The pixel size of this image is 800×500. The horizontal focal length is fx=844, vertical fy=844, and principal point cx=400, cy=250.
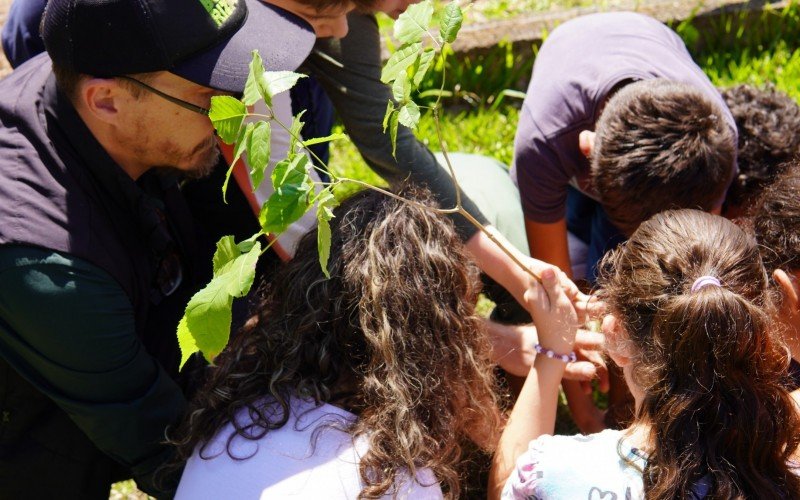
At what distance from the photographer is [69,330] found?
169 cm

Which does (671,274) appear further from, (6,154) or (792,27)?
(792,27)

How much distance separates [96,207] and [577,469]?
3.61 feet

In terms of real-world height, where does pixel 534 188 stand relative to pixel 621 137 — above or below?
below

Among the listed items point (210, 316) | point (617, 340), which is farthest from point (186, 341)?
point (617, 340)

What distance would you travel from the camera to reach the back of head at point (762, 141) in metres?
2.33

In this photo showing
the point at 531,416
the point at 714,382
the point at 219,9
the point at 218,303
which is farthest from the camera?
the point at 531,416

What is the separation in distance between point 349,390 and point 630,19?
1550mm

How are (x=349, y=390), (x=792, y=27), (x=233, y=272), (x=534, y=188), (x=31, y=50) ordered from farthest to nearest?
(x=792, y=27) < (x=534, y=188) < (x=31, y=50) < (x=349, y=390) < (x=233, y=272)

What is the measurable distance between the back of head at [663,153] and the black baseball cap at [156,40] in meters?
0.80

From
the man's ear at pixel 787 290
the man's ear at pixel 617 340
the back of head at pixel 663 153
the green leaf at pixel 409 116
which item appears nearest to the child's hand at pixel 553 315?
the man's ear at pixel 617 340

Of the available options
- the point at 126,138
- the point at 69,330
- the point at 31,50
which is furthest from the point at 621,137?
the point at 31,50

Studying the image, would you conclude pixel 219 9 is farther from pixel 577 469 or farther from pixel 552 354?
pixel 577 469

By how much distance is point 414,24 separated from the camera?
130 centimetres

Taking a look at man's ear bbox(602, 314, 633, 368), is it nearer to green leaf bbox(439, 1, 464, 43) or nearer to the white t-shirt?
the white t-shirt
